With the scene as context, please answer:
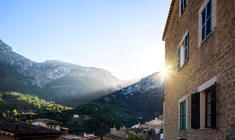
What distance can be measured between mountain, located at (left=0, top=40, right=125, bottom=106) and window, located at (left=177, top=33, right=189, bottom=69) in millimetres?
78629

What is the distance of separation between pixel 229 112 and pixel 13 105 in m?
69.6

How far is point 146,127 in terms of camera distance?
67312 millimetres

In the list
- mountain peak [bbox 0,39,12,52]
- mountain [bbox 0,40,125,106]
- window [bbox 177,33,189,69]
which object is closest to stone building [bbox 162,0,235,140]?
window [bbox 177,33,189,69]

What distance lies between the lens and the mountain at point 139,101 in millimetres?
83688

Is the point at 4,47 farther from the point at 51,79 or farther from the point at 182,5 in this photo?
the point at 182,5

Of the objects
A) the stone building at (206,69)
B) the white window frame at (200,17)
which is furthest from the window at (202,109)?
the white window frame at (200,17)

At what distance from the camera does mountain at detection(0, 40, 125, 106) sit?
101981 millimetres

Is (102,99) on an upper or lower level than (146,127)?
upper

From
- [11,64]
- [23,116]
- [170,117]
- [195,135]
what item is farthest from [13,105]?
[195,135]

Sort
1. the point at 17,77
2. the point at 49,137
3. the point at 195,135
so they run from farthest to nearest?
the point at 17,77 < the point at 49,137 < the point at 195,135

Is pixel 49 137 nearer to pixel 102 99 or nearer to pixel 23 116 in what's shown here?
pixel 23 116

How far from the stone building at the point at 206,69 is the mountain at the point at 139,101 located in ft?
216

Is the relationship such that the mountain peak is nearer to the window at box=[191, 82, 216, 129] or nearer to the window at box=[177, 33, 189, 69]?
the window at box=[177, 33, 189, 69]

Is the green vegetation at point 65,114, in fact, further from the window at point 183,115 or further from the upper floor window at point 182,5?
the upper floor window at point 182,5
